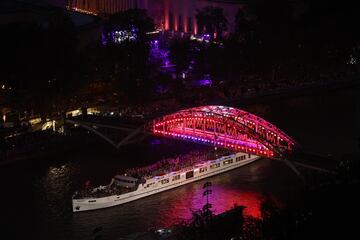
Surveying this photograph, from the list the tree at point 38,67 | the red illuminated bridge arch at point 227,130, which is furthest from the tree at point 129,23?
the red illuminated bridge arch at point 227,130

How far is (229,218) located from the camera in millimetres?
24078

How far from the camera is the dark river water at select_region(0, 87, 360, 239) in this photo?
92.8 feet

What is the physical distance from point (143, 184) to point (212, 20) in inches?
1657

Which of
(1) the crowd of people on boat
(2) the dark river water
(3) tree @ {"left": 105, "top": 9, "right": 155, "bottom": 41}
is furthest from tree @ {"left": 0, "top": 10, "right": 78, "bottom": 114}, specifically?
(3) tree @ {"left": 105, "top": 9, "right": 155, "bottom": 41}

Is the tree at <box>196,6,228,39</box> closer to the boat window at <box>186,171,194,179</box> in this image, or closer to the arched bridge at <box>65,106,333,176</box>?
the arched bridge at <box>65,106,333,176</box>

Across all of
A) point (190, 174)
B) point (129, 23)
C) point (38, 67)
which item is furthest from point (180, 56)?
point (190, 174)

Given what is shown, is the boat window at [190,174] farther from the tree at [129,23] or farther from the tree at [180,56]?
the tree at [129,23]

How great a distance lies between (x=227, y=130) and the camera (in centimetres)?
3575

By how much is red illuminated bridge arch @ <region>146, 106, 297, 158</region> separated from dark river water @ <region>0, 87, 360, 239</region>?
1.55 m

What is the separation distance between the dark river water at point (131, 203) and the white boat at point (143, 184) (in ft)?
1.11

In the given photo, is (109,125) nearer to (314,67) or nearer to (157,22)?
(314,67)

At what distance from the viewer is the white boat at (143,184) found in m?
29.8

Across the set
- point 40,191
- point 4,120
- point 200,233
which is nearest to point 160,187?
point 40,191

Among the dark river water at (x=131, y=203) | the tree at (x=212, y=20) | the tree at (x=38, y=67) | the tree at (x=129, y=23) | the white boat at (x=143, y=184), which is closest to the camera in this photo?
the dark river water at (x=131, y=203)
